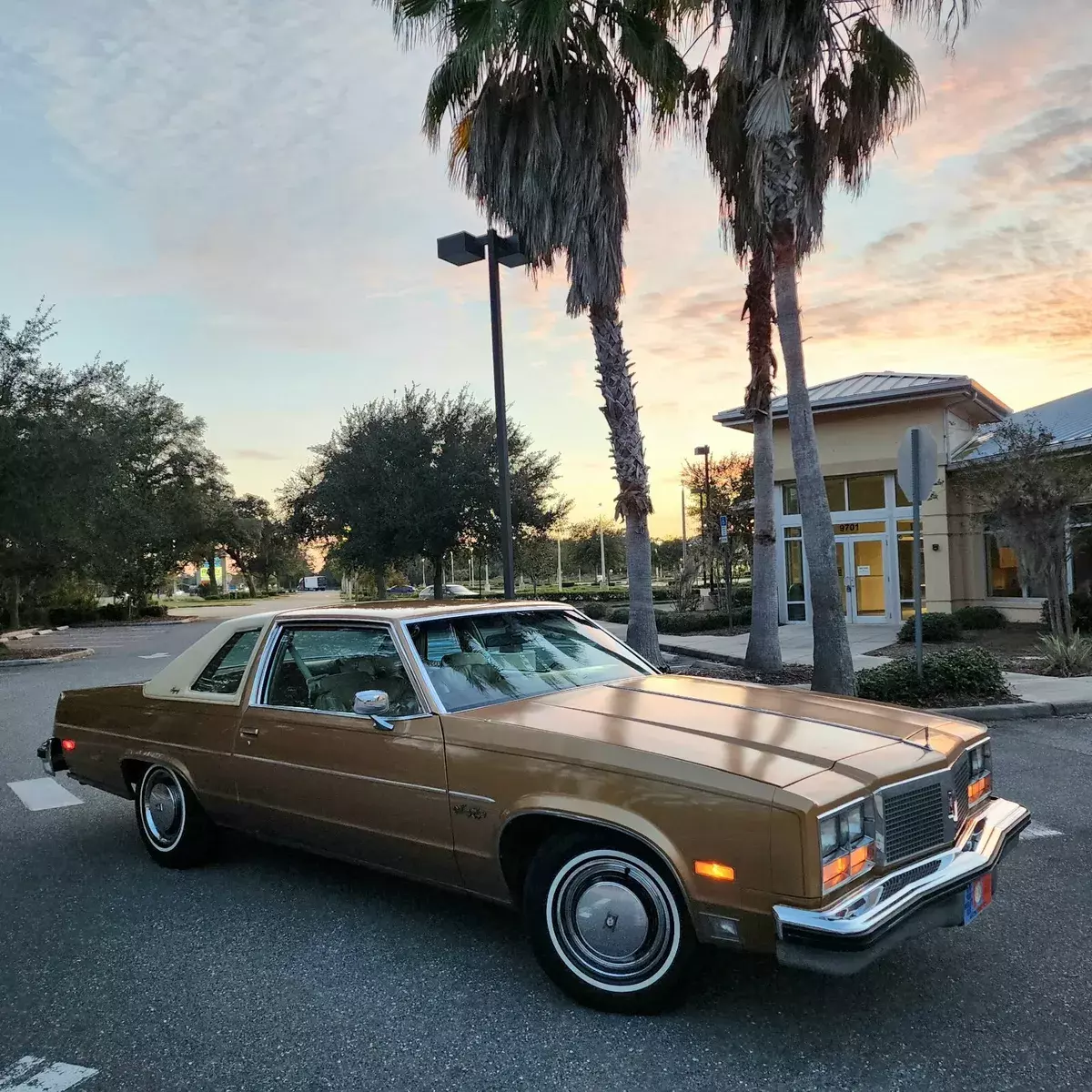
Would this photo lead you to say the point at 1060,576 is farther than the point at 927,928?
Yes

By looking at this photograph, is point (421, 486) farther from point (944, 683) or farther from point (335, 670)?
point (335, 670)

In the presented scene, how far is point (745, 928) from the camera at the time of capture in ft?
9.37

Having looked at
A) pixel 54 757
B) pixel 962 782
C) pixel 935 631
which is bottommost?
pixel 935 631

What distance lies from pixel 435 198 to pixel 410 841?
13.5m

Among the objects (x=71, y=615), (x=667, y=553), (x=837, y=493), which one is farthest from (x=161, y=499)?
(x=667, y=553)

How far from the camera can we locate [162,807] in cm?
506

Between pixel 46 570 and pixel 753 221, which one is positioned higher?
pixel 753 221

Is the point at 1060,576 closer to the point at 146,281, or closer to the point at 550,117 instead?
the point at 550,117

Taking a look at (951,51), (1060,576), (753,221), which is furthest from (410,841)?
(1060,576)

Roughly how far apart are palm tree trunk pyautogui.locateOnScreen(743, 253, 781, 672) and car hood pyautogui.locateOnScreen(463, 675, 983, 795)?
935 centimetres

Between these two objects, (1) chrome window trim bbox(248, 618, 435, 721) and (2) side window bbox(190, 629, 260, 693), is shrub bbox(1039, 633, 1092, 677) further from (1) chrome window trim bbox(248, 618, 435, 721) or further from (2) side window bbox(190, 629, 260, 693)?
(2) side window bbox(190, 629, 260, 693)

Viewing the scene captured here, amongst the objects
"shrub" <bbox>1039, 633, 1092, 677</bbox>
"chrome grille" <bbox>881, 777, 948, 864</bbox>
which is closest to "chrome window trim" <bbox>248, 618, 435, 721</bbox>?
"chrome grille" <bbox>881, 777, 948, 864</bbox>

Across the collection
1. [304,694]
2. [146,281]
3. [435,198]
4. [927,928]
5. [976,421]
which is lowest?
[927,928]

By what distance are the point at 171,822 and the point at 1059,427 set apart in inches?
833
